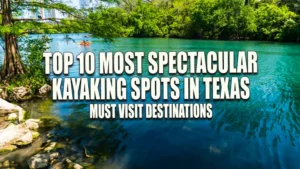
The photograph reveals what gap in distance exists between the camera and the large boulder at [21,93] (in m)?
13.8

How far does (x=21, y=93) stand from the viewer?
14.1 meters

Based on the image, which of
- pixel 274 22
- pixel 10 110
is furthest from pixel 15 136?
pixel 274 22

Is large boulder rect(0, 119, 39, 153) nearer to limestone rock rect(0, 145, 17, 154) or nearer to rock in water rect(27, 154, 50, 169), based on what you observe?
limestone rock rect(0, 145, 17, 154)

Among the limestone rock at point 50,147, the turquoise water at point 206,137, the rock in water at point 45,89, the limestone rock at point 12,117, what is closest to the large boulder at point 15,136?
the limestone rock at point 50,147

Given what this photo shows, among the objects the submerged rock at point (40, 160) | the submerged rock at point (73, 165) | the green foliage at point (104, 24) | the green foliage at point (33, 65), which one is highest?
the green foliage at point (104, 24)

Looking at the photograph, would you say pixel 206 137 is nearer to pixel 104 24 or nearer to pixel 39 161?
pixel 39 161

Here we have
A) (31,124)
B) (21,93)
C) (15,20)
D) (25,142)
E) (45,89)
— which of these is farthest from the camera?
(45,89)

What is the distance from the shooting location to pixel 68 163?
299 inches

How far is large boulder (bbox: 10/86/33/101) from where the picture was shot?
1384 centimetres

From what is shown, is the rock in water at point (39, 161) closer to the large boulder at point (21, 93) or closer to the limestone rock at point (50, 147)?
the limestone rock at point (50, 147)

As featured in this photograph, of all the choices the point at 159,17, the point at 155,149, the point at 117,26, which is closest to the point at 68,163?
the point at 155,149

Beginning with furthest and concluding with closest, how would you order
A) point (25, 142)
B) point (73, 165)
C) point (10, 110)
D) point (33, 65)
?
point (33, 65), point (10, 110), point (25, 142), point (73, 165)

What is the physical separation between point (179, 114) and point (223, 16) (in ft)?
229

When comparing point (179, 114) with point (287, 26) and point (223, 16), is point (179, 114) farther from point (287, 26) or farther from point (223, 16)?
point (223, 16)
